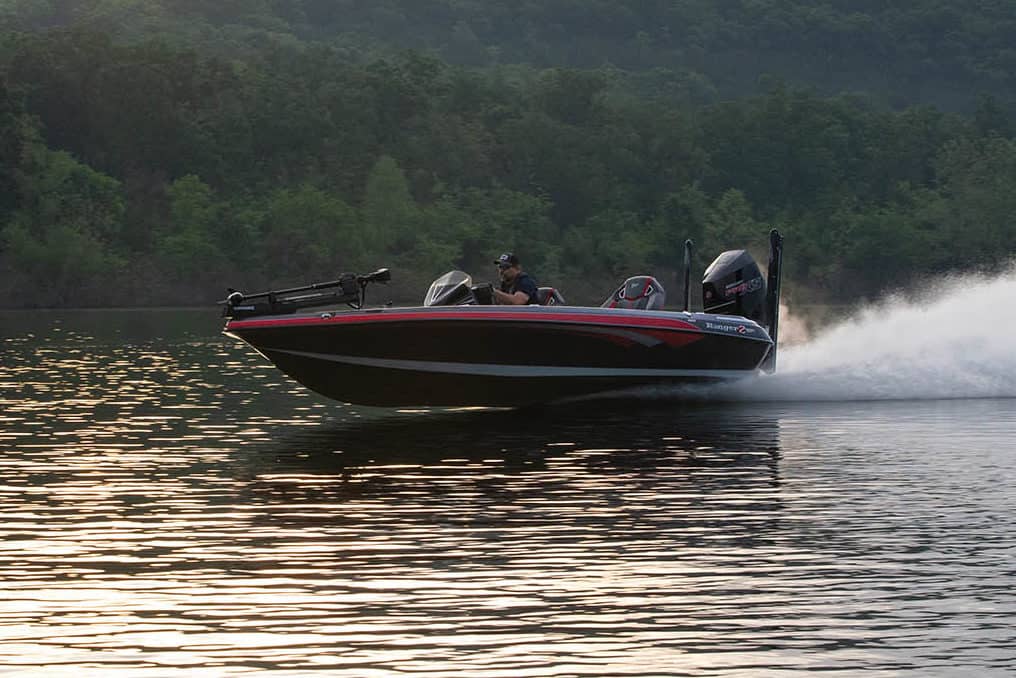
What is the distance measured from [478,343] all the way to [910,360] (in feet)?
25.6

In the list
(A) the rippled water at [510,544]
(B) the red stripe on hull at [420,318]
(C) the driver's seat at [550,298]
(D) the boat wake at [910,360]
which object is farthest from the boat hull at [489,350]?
(D) the boat wake at [910,360]

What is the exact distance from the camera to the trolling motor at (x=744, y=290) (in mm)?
24047

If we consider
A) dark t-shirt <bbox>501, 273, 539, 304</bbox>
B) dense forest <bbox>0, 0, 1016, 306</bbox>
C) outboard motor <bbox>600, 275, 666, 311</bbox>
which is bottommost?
outboard motor <bbox>600, 275, 666, 311</bbox>

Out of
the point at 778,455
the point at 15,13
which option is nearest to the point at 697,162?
the point at 15,13

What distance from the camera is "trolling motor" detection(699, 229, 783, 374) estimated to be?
24047 millimetres

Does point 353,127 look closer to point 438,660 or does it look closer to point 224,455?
point 224,455

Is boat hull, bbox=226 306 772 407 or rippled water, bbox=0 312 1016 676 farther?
boat hull, bbox=226 306 772 407

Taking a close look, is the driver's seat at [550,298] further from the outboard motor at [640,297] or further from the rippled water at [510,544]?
the rippled water at [510,544]

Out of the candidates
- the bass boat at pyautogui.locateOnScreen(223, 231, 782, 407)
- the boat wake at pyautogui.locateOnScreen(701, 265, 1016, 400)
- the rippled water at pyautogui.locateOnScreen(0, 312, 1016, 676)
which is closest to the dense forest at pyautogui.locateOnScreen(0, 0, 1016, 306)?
the boat wake at pyautogui.locateOnScreen(701, 265, 1016, 400)

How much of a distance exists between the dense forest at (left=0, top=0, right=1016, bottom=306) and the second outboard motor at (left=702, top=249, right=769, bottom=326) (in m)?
54.5

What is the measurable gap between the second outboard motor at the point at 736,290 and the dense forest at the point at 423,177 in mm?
54464

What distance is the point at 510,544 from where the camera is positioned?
13.3 m

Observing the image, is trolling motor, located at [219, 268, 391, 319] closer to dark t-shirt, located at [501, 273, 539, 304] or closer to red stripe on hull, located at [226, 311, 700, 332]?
red stripe on hull, located at [226, 311, 700, 332]

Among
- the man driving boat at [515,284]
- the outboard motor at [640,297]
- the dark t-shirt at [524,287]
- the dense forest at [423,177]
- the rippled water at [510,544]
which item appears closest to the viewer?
the rippled water at [510,544]
